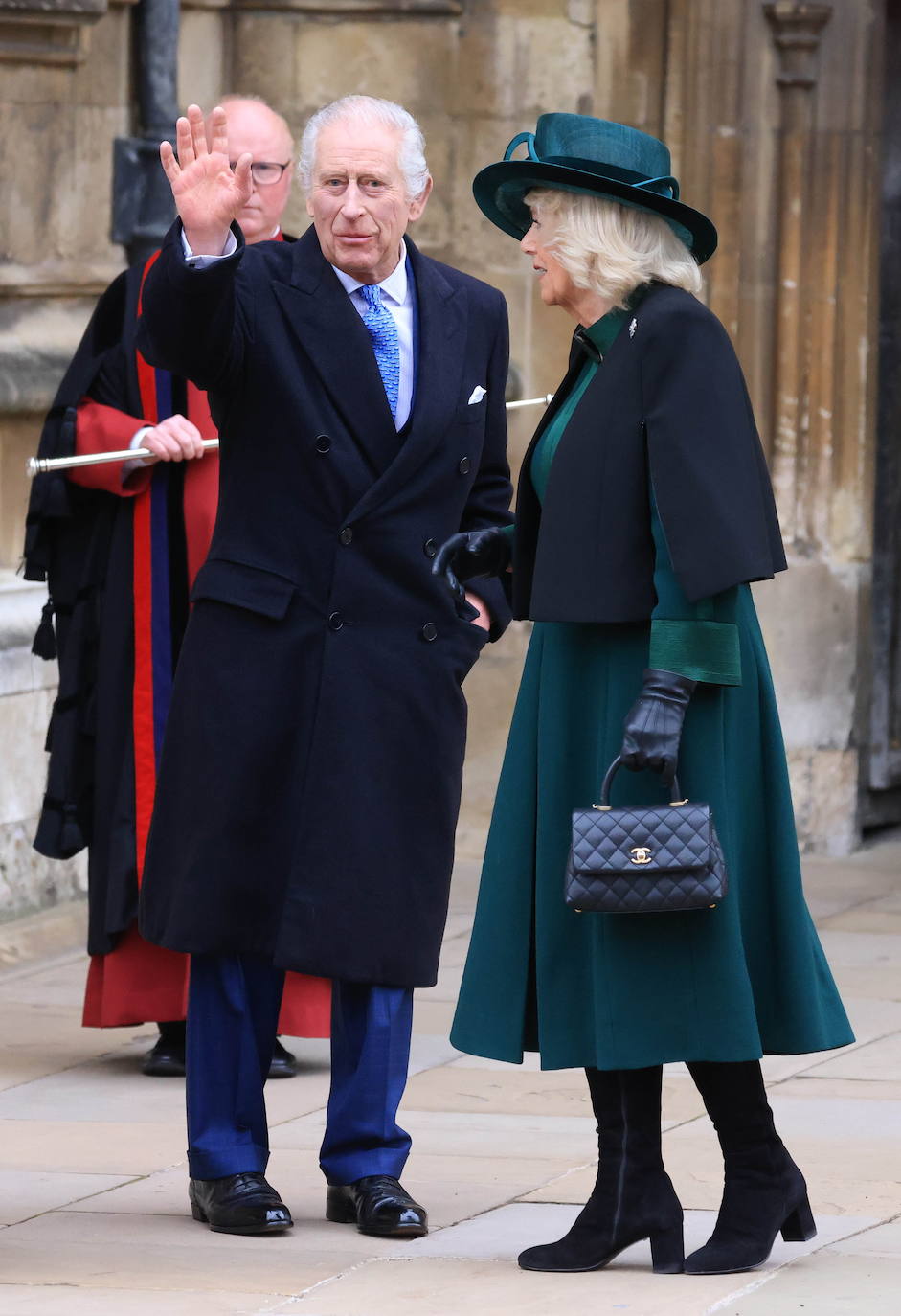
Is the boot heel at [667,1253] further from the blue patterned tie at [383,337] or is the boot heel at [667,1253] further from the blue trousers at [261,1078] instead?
the blue patterned tie at [383,337]

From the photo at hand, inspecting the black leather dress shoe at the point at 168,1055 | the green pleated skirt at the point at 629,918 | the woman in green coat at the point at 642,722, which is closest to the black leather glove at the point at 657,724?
the woman in green coat at the point at 642,722

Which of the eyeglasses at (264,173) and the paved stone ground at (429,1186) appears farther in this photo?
the eyeglasses at (264,173)

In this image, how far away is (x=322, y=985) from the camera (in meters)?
5.84

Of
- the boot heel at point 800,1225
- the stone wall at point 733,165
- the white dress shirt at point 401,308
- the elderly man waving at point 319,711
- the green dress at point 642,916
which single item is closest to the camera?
the green dress at point 642,916

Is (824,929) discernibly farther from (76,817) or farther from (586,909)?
(586,909)

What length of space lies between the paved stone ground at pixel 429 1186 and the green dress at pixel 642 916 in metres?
0.34

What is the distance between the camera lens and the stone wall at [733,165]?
27.6 ft

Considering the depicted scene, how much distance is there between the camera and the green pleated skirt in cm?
420

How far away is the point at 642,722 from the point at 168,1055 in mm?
2221

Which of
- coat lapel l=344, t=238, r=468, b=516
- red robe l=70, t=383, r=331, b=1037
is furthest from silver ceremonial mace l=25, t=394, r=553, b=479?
coat lapel l=344, t=238, r=468, b=516

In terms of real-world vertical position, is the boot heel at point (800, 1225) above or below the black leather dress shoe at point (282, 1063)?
above

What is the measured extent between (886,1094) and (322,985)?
1.14 meters

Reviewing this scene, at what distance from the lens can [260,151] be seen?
19.1 feet

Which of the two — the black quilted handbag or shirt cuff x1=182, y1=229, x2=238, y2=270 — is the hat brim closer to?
shirt cuff x1=182, y1=229, x2=238, y2=270
